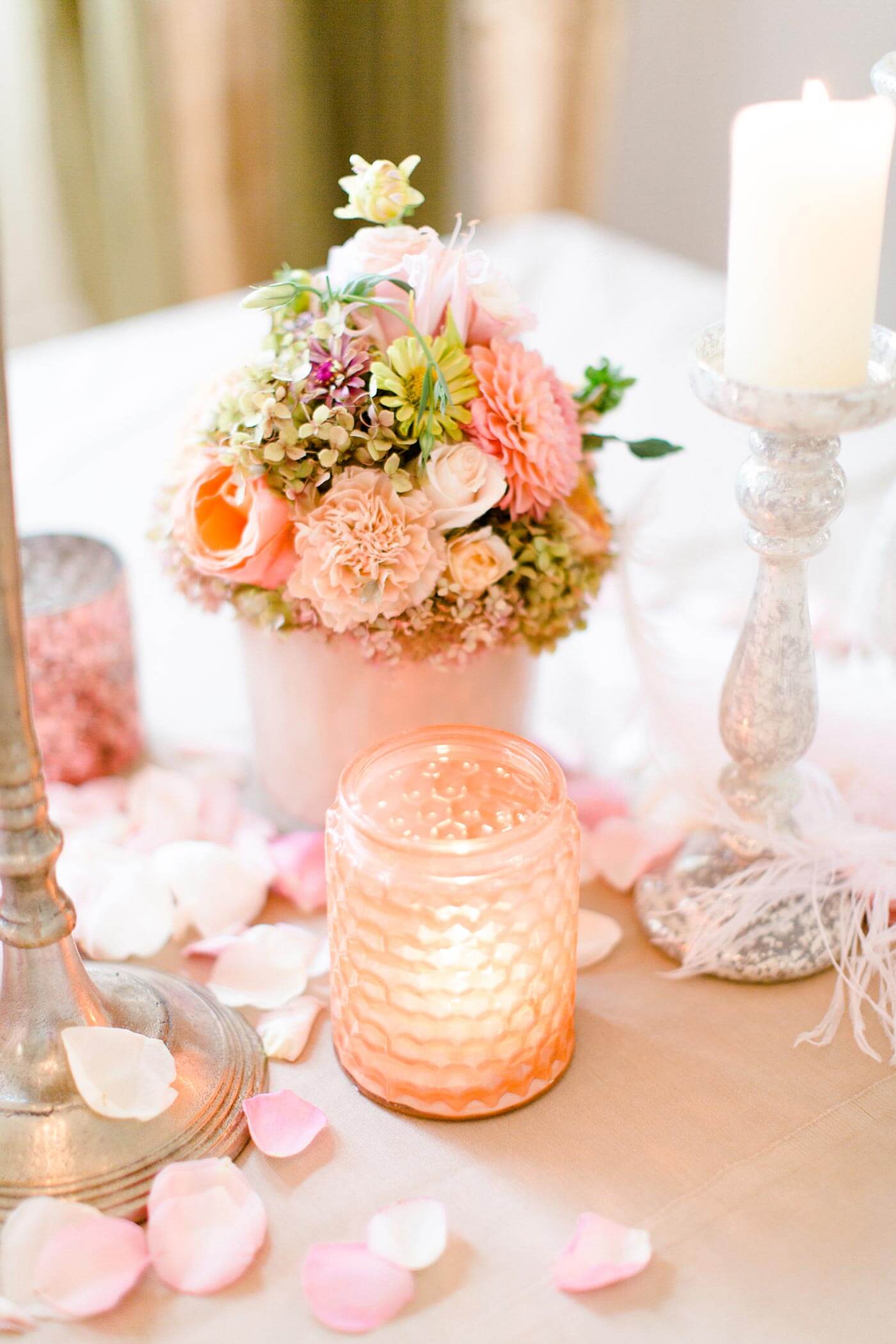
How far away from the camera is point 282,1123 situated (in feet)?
2.25

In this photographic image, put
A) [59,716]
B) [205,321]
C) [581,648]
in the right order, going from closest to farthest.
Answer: [59,716]
[581,648]
[205,321]

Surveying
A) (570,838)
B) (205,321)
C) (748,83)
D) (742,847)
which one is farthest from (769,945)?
(748,83)

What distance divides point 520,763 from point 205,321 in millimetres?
1012

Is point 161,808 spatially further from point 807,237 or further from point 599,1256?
point 807,237

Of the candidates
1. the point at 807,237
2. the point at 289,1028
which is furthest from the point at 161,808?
the point at 807,237

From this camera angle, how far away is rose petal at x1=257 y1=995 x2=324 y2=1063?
2.42 feet

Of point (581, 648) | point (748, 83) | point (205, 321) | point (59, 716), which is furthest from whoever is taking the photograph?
point (748, 83)

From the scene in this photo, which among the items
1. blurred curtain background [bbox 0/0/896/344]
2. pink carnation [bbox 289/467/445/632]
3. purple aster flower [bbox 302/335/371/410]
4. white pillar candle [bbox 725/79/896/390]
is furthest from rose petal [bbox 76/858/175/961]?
blurred curtain background [bbox 0/0/896/344]

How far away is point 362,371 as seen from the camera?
29.7 inches

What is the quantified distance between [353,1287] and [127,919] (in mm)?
298

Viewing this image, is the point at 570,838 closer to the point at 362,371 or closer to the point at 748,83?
the point at 362,371

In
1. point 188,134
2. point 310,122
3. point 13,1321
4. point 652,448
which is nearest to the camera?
point 13,1321

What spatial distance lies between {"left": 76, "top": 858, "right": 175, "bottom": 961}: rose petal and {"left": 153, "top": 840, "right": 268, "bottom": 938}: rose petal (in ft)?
0.03

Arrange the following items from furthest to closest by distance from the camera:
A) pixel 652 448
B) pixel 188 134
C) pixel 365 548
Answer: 1. pixel 188 134
2. pixel 652 448
3. pixel 365 548
